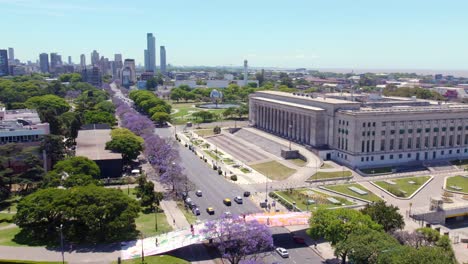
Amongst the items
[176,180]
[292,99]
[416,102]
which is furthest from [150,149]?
[416,102]

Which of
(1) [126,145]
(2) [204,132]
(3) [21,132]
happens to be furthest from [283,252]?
(2) [204,132]

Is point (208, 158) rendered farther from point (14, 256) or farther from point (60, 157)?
point (14, 256)

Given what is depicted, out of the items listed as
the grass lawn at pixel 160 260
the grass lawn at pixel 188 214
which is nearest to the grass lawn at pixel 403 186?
the grass lawn at pixel 188 214

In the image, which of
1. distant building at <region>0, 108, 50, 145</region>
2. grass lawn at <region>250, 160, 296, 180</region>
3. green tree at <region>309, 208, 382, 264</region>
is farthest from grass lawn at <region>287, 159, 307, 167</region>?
distant building at <region>0, 108, 50, 145</region>

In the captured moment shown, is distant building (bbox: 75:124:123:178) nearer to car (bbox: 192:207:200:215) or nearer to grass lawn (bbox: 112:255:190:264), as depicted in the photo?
car (bbox: 192:207:200:215)

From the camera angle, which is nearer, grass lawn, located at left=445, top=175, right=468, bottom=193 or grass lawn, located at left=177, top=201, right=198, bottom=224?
grass lawn, located at left=177, top=201, right=198, bottom=224

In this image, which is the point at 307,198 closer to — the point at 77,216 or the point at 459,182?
the point at 459,182
